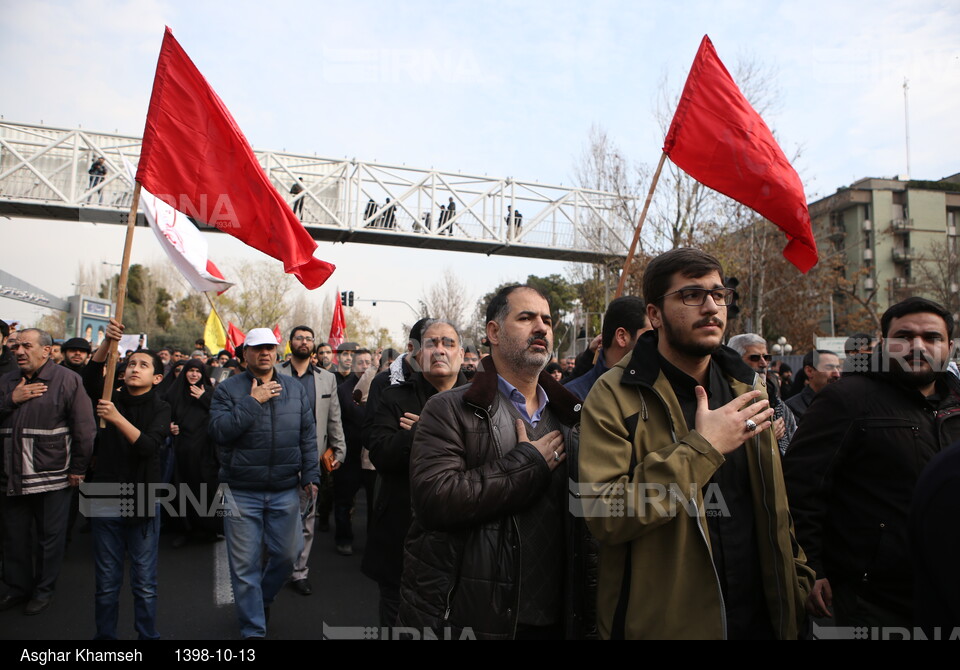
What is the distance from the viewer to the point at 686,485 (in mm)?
1911

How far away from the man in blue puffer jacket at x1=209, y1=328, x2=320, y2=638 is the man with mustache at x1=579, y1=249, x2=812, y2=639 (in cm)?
312

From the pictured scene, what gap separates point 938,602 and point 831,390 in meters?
1.69

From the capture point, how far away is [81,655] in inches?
143


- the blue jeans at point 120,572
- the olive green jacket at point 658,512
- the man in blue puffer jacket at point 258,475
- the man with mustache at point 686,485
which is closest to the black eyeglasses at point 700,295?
Result: the man with mustache at point 686,485

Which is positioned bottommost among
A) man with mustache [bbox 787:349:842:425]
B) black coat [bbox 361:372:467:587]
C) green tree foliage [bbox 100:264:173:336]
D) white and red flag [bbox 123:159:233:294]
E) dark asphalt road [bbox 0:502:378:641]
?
dark asphalt road [bbox 0:502:378:641]

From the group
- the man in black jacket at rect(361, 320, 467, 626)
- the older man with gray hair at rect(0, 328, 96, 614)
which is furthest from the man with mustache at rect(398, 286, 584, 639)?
the older man with gray hair at rect(0, 328, 96, 614)

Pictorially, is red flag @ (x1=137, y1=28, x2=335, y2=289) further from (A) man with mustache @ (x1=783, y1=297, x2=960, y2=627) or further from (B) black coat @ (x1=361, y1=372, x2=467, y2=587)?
(A) man with mustache @ (x1=783, y1=297, x2=960, y2=627)

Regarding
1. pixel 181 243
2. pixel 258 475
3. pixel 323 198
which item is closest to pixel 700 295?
pixel 258 475

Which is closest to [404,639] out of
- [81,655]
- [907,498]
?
[907,498]

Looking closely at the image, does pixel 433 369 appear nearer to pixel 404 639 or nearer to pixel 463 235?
pixel 404 639

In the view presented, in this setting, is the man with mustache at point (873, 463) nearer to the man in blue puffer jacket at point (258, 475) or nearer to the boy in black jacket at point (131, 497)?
the man in blue puffer jacket at point (258, 475)

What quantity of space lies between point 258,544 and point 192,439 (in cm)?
323

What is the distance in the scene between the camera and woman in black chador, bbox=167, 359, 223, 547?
7195mm

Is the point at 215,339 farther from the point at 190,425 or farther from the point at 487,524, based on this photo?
the point at 487,524
